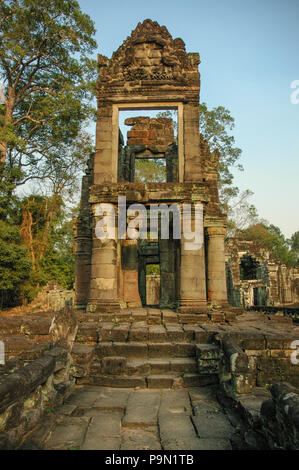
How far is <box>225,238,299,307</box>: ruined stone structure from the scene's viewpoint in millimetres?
20359

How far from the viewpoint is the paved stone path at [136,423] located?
2.99 m

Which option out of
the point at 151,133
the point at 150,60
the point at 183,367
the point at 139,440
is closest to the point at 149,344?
the point at 183,367

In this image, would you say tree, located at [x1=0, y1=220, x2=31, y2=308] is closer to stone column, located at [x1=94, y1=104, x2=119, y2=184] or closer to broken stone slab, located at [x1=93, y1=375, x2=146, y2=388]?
stone column, located at [x1=94, y1=104, x2=119, y2=184]

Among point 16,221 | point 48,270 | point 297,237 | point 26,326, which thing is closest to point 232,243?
Result: point 48,270

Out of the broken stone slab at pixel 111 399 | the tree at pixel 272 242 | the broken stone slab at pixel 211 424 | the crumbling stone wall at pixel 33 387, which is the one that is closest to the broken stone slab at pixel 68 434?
the crumbling stone wall at pixel 33 387

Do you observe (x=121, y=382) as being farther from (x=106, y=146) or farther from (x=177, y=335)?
(x=106, y=146)

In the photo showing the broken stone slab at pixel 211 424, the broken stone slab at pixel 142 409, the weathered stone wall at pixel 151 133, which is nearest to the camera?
the broken stone slab at pixel 211 424

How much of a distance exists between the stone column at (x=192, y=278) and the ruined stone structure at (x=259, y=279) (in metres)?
12.3

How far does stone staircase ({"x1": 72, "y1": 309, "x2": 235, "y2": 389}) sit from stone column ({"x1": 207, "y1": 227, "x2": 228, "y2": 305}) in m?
3.64

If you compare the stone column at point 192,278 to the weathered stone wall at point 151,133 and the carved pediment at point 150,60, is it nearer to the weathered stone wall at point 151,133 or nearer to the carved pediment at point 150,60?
the carved pediment at point 150,60

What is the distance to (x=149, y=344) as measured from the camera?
564 centimetres

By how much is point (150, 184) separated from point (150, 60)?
3.84 metres

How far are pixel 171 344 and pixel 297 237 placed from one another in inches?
2596
